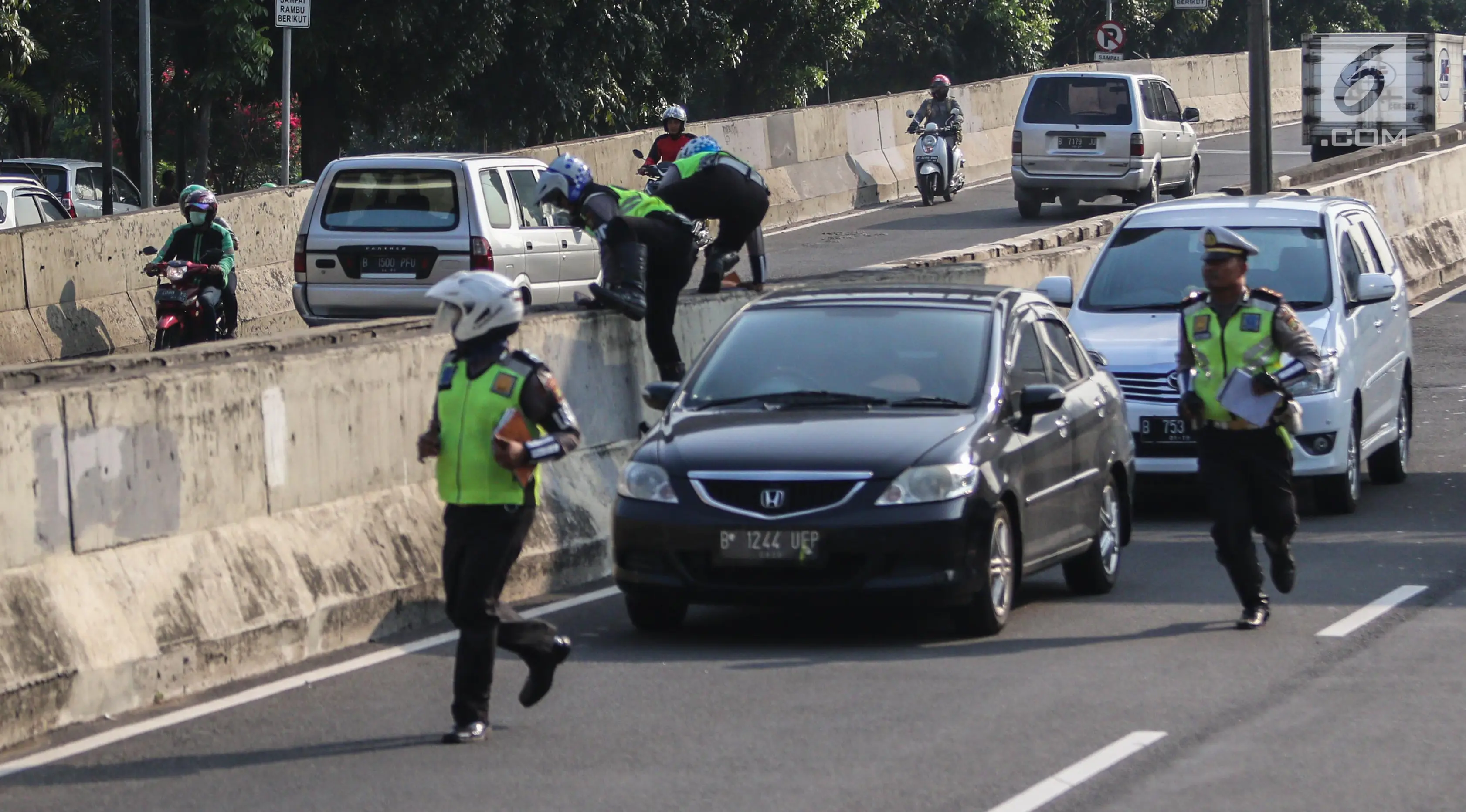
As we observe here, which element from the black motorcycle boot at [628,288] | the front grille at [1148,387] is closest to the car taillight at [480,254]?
the black motorcycle boot at [628,288]

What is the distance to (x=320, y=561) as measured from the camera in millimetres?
9523

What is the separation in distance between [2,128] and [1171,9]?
125 ft

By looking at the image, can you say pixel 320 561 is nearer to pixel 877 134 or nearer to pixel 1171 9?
pixel 877 134

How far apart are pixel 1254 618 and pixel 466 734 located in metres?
3.79

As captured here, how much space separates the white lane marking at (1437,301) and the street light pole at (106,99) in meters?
14.8

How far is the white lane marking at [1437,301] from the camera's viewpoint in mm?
24984

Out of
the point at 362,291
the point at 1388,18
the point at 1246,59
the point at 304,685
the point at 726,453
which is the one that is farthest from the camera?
the point at 1388,18

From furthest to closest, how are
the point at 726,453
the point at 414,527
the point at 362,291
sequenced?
the point at 362,291 < the point at 414,527 < the point at 726,453

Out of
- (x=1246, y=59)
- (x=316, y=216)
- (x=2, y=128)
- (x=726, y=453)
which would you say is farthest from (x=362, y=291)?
(x=1246, y=59)

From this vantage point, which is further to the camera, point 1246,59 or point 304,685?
point 1246,59

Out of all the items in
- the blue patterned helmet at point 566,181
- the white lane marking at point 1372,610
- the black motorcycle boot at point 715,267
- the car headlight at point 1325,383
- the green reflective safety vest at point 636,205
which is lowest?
the white lane marking at point 1372,610

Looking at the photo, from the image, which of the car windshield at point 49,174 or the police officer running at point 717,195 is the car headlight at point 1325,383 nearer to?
the police officer running at point 717,195

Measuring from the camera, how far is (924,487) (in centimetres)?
923

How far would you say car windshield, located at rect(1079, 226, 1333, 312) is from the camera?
562 inches
